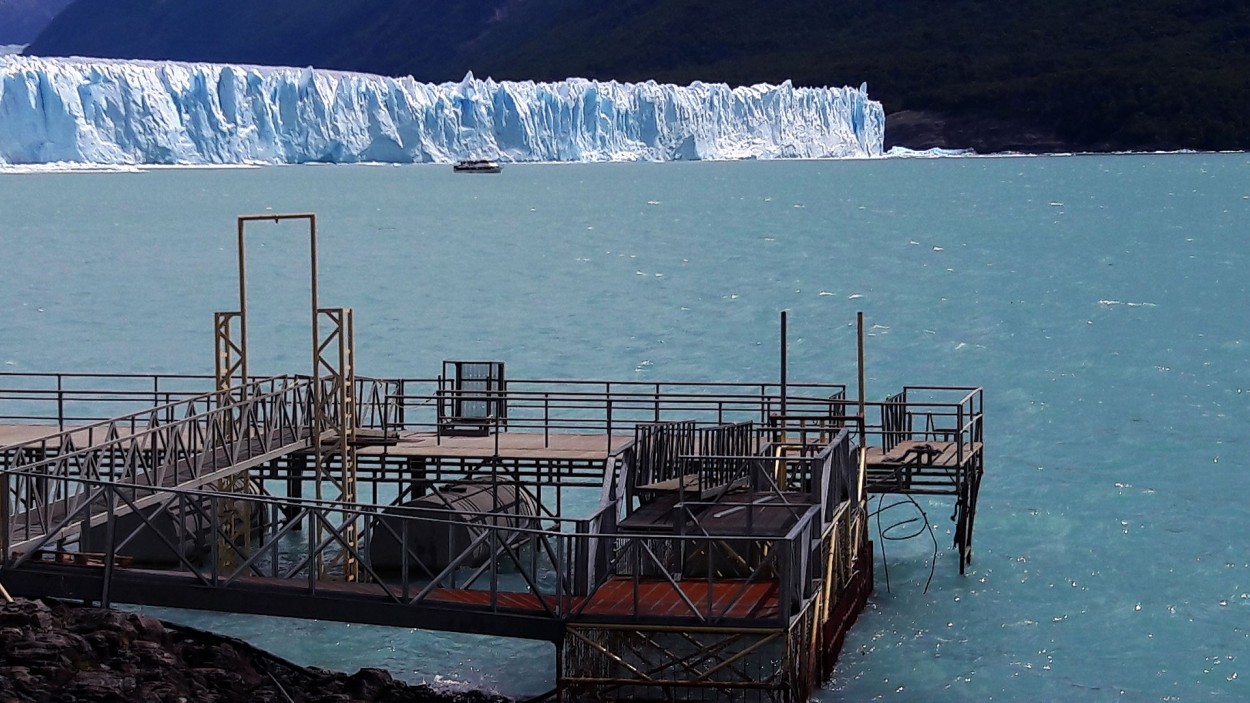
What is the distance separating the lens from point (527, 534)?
1656 centimetres

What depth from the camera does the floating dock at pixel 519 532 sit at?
47.5 ft

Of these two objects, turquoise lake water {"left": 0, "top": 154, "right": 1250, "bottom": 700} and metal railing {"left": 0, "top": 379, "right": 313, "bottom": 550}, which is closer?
A: metal railing {"left": 0, "top": 379, "right": 313, "bottom": 550}

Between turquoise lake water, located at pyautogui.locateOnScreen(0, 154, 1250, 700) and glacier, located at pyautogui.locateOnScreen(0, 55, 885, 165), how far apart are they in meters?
4.24

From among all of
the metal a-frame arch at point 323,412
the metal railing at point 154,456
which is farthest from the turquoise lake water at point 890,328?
the metal railing at point 154,456

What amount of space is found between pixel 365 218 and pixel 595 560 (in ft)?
302

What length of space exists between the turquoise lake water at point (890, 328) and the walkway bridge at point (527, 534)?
4.03 feet

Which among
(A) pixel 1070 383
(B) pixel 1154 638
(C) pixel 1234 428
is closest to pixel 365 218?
(A) pixel 1070 383

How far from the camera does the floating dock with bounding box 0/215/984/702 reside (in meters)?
14.5

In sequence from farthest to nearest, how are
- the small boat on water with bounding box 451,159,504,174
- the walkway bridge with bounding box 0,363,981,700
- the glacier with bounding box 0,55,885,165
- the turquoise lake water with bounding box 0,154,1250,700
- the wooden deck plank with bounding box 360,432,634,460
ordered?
1. the small boat on water with bounding box 451,159,504,174
2. the glacier with bounding box 0,55,885,165
3. the wooden deck plank with bounding box 360,432,634,460
4. the turquoise lake water with bounding box 0,154,1250,700
5. the walkway bridge with bounding box 0,363,981,700

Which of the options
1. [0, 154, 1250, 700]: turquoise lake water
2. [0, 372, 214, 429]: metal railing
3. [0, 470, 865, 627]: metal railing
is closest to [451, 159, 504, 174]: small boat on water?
[0, 154, 1250, 700]: turquoise lake water

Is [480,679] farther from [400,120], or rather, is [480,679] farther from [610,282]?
[400,120]

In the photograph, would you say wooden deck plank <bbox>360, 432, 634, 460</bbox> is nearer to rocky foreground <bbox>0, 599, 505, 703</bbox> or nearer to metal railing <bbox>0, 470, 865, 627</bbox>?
metal railing <bbox>0, 470, 865, 627</bbox>

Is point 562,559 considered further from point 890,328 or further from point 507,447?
point 890,328

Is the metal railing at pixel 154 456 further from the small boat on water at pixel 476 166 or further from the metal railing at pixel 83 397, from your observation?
the small boat on water at pixel 476 166
